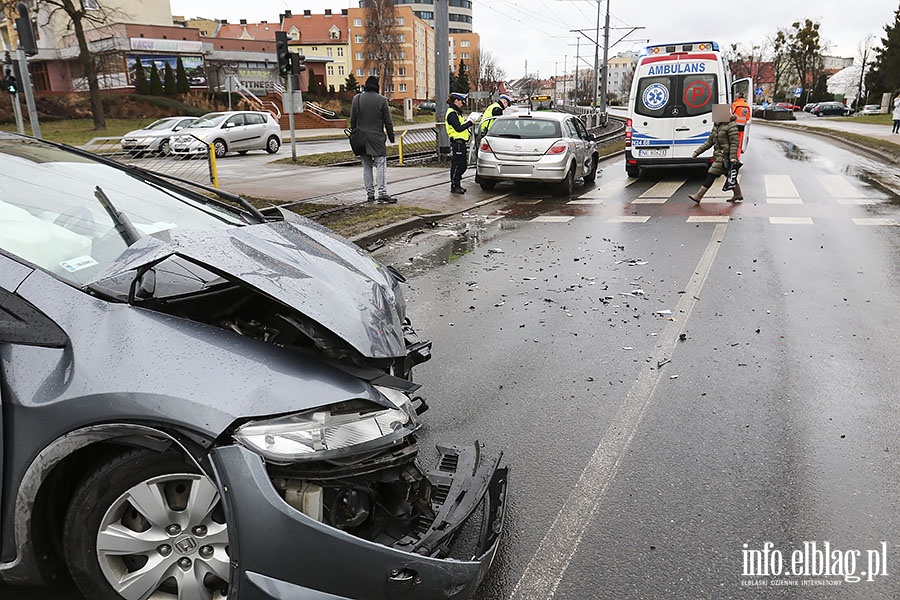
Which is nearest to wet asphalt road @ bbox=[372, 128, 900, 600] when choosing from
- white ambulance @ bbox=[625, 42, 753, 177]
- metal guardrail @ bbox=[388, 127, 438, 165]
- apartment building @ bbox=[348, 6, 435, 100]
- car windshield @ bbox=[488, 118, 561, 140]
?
car windshield @ bbox=[488, 118, 561, 140]

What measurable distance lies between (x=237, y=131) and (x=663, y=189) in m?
16.8

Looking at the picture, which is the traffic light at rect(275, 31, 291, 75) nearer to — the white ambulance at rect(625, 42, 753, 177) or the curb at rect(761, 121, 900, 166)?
the white ambulance at rect(625, 42, 753, 177)

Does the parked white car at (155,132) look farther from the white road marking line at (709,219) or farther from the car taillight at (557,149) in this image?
the white road marking line at (709,219)

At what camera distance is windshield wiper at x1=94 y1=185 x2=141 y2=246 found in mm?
2979

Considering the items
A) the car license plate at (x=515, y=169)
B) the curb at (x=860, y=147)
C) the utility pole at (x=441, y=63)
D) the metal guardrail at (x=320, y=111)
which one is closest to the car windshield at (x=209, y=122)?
the utility pole at (x=441, y=63)

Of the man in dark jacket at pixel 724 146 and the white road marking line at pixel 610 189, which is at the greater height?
the man in dark jacket at pixel 724 146

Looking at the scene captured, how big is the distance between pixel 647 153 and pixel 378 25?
220 feet

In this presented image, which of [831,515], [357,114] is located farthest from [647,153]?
[831,515]

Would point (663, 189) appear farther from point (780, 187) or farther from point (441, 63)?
point (441, 63)

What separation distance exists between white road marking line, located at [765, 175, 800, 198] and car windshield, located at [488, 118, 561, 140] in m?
4.58

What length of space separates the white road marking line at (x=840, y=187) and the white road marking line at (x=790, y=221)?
3.00 meters

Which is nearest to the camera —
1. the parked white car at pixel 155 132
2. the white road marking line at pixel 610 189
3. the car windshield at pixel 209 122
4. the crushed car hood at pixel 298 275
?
the crushed car hood at pixel 298 275

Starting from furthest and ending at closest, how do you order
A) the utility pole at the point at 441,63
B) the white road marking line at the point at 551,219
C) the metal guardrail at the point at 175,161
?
the utility pole at the point at 441,63
the white road marking line at the point at 551,219
the metal guardrail at the point at 175,161

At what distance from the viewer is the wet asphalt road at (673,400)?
2.84m
